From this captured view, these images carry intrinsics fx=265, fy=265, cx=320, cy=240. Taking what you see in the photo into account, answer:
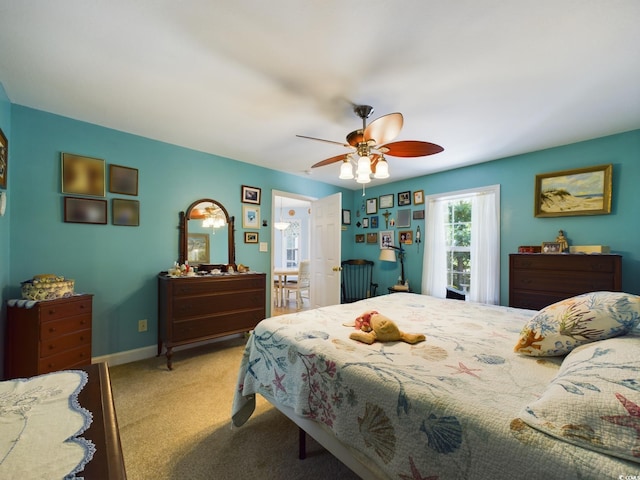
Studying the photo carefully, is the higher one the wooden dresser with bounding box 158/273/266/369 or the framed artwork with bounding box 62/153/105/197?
the framed artwork with bounding box 62/153/105/197

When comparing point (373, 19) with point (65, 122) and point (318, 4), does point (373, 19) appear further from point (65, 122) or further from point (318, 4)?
point (65, 122)

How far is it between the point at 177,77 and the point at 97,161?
1481 mm

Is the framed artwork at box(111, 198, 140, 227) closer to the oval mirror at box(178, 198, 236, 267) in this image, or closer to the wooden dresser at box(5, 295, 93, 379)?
the oval mirror at box(178, 198, 236, 267)

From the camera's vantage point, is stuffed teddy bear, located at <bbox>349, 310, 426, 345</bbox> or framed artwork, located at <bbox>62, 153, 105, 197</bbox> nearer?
stuffed teddy bear, located at <bbox>349, 310, 426, 345</bbox>

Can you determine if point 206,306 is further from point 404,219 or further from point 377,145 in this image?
point 404,219

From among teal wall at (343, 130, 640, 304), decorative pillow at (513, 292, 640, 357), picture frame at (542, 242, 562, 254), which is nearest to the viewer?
decorative pillow at (513, 292, 640, 357)

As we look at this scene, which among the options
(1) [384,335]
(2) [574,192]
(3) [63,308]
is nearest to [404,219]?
(2) [574,192]

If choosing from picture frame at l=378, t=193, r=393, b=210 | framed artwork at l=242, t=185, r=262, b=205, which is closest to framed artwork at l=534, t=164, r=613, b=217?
picture frame at l=378, t=193, r=393, b=210

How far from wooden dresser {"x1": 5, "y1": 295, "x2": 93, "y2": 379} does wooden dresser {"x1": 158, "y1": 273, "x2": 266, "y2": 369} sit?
0.67 metres

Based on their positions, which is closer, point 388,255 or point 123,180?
point 123,180

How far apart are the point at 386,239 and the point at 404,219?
484 millimetres

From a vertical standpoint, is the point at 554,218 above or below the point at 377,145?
below

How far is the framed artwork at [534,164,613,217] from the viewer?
2759mm

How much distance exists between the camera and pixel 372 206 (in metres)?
5.04
